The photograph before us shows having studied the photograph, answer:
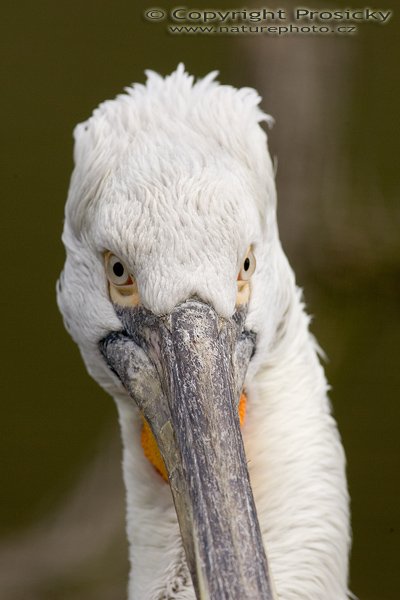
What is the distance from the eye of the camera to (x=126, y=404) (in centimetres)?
220

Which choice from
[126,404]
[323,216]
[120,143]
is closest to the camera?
[120,143]

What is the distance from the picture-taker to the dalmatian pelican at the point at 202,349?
177cm

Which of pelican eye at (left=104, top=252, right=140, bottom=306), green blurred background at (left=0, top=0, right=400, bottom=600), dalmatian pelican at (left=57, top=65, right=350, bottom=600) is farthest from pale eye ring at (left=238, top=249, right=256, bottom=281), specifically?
green blurred background at (left=0, top=0, right=400, bottom=600)

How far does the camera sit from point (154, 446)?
2.13m

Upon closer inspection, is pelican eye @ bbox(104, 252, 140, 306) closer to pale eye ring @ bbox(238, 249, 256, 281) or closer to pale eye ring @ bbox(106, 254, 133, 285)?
pale eye ring @ bbox(106, 254, 133, 285)

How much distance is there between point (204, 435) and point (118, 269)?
401 millimetres

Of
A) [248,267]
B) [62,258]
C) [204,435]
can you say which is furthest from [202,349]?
[62,258]

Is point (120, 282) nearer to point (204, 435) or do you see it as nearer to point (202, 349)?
point (202, 349)

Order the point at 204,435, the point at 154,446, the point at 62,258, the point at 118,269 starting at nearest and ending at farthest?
the point at 204,435, the point at 118,269, the point at 154,446, the point at 62,258

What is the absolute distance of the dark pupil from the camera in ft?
6.46

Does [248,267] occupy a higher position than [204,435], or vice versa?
[248,267]

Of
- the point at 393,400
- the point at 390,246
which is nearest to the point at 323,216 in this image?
the point at 390,246

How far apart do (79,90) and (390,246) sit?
2.31 m

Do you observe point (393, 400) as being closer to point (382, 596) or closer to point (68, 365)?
point (382, 596)
